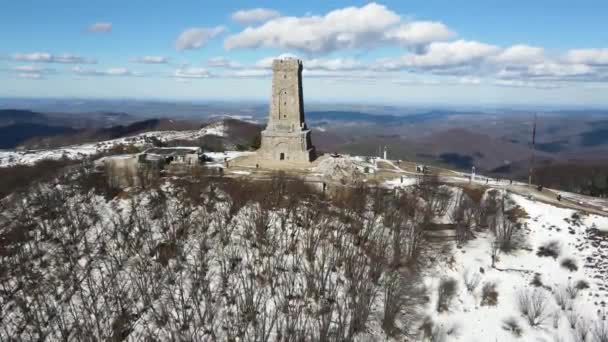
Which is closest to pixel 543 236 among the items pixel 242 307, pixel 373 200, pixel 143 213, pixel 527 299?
pixel 527 299

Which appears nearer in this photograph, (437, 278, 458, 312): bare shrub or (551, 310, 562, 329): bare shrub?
(551, 310, 562, 329): bare shrub

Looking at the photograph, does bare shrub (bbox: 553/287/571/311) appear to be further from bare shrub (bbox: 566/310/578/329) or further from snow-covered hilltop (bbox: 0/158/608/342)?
bare shrub (bbox: 566/310/578/329)

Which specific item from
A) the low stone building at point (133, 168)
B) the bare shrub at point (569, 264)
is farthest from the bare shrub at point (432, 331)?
the low stone building at point (133, 168)

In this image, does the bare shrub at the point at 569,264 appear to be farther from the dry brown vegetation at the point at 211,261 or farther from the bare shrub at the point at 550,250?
the dry brown vegetation at the point at 211,261

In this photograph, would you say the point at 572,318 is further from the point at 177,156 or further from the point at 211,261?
the point at 177,156

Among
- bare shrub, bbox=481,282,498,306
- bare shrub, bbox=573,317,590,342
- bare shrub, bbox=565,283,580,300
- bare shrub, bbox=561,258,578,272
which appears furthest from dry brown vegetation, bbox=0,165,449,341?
bare shrub, bbox=561,258,578,272

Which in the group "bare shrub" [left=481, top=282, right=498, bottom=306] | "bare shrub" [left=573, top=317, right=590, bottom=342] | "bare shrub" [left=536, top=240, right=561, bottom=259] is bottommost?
"bare shrub" [left=573, top=317, right=590, bottom=342]
